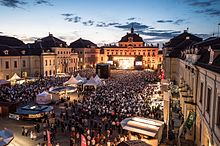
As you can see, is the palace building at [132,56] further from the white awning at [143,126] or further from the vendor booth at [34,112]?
the white awning at [143,126]

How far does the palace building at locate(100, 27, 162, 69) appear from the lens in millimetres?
105812

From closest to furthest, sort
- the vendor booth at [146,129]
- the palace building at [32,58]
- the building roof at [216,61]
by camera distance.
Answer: the building roof at [216,61] < the vendor booth at [146,129] < the palace building at [32,58]

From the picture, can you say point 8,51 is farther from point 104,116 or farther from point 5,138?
point 5,138

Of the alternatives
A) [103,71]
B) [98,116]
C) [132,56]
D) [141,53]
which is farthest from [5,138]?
[141,53]

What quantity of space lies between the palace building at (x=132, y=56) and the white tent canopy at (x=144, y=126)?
282 feet

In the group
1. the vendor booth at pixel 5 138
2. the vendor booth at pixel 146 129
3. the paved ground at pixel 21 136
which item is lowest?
the paved ground at pixel 21 136

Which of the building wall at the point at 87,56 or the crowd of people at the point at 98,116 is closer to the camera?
the crowd of people at the point at 98,116

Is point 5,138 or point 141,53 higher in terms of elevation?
point 141,53

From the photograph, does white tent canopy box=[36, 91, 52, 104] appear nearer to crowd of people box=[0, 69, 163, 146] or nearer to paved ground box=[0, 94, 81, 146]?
crowd of people box=[0, 69, 163, 146]

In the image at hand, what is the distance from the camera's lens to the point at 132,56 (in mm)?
108000

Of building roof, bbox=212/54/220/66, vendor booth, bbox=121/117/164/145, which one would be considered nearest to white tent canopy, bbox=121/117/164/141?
vendor booth, bbox=121/117/164/145

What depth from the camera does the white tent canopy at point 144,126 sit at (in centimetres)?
1673

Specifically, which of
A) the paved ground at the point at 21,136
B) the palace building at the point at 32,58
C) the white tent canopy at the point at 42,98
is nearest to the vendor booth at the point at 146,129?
the paved ground at the point at 21,136

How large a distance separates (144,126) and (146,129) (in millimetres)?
358
